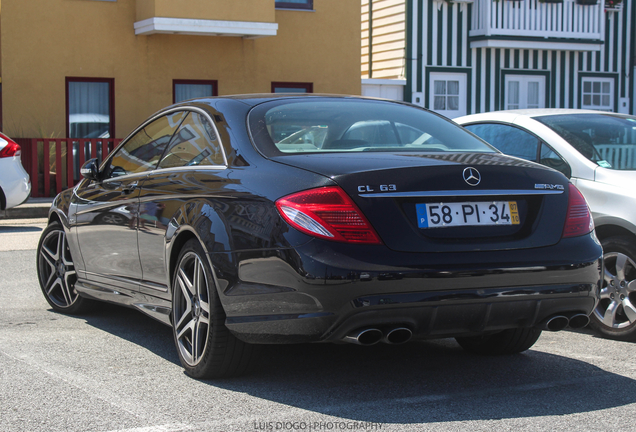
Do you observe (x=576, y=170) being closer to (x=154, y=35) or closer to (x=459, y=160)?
(x=459, y=160)

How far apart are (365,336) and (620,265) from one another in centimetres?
243

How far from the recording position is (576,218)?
4312 millimetres

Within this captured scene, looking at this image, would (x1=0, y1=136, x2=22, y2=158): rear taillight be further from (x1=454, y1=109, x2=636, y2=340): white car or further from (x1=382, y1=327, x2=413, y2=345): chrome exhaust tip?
(x1=382, y1=327, x2=413, y2=345): chrome exhaust tip

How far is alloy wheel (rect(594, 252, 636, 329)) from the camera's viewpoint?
18.1 feet

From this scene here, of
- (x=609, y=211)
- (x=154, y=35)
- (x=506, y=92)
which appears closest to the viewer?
(x=609, y=211)

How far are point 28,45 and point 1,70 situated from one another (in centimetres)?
78

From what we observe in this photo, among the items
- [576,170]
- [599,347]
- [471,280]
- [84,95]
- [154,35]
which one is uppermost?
[154,35]

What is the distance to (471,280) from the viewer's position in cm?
392

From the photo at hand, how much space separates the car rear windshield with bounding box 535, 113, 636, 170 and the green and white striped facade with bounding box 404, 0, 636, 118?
1703 cm

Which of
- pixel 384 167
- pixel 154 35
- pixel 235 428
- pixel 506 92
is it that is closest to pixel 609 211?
pixel 384 167

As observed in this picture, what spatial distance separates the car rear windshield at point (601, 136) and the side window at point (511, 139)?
172mm

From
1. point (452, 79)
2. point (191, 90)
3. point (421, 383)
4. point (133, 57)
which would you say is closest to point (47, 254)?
point (421, 383)

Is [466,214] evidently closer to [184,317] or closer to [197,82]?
[184,317]

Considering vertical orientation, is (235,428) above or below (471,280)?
below
